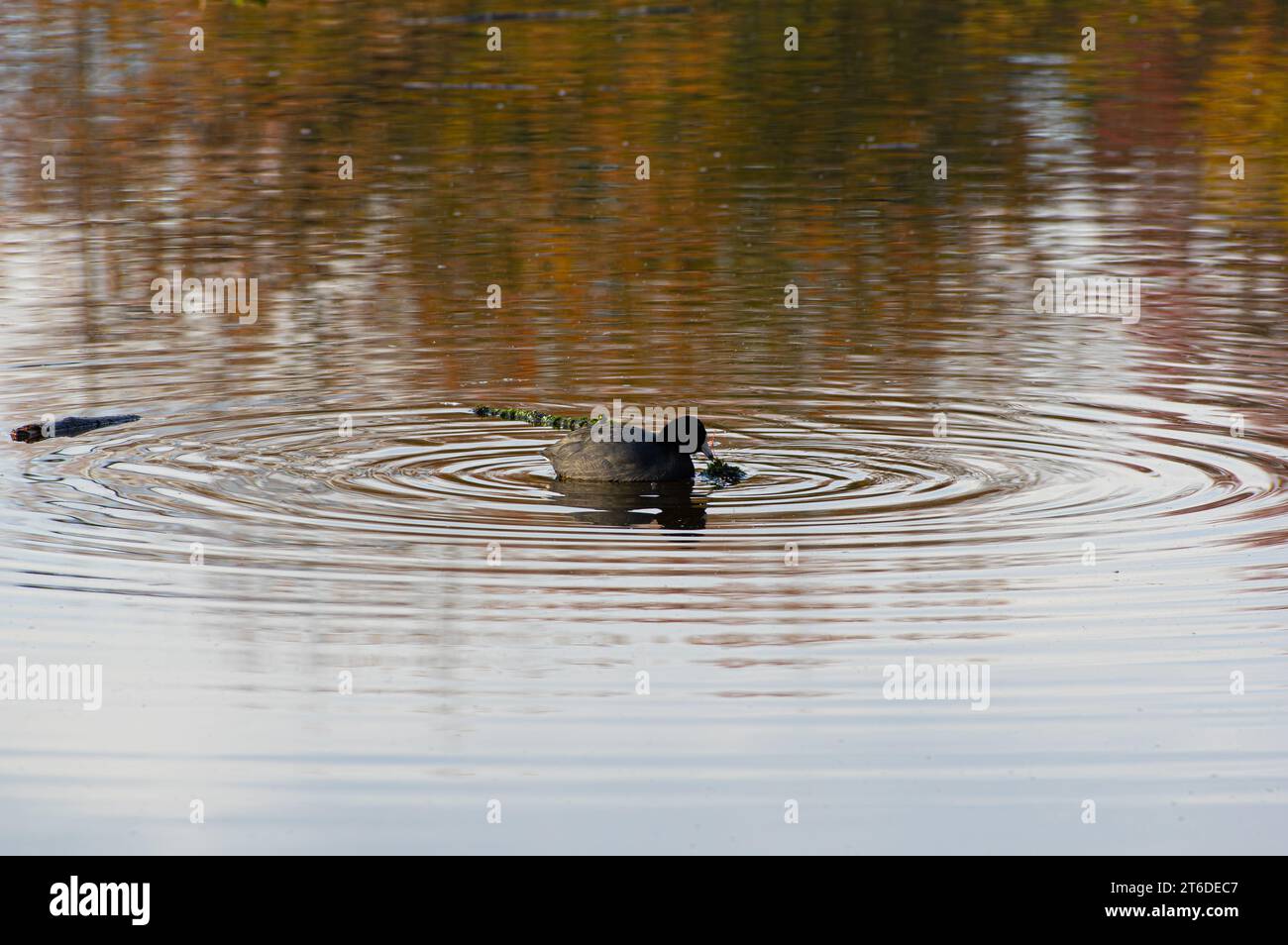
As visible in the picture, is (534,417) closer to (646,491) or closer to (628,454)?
(628,454)

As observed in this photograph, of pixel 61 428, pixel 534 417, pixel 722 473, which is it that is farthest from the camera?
pixel 534 417

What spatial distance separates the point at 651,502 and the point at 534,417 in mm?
2359

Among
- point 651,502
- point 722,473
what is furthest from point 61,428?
point 722,473

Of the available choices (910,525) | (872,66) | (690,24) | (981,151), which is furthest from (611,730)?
(690,24)

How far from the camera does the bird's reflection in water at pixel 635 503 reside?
41.7ft

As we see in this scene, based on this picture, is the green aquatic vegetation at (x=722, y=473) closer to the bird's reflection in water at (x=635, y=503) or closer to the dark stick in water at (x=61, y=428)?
the bird's reflection in water at (x=635, y=503)

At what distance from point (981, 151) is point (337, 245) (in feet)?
38.8

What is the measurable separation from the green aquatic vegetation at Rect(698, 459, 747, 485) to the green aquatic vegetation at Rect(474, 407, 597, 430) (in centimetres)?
156

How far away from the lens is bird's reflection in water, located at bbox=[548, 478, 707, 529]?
12703 mm

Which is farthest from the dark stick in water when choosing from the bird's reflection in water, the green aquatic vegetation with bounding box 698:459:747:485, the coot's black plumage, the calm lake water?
the green aquatic vegetation with bounding box 698:459:747:485

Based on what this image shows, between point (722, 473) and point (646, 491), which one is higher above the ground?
point (722, 473)

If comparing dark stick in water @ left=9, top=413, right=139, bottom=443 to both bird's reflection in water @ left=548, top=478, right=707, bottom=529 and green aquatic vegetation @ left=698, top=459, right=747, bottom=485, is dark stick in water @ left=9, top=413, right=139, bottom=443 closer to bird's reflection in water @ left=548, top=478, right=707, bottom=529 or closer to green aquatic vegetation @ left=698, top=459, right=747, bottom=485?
bird's reflection in water @ left=548, top=478, right=707, bottom=529

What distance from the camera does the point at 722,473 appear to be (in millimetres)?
13641

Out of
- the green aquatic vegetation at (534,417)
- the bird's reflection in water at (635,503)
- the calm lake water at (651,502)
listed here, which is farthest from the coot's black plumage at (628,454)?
the green aquatic vegetation at (534,417)
